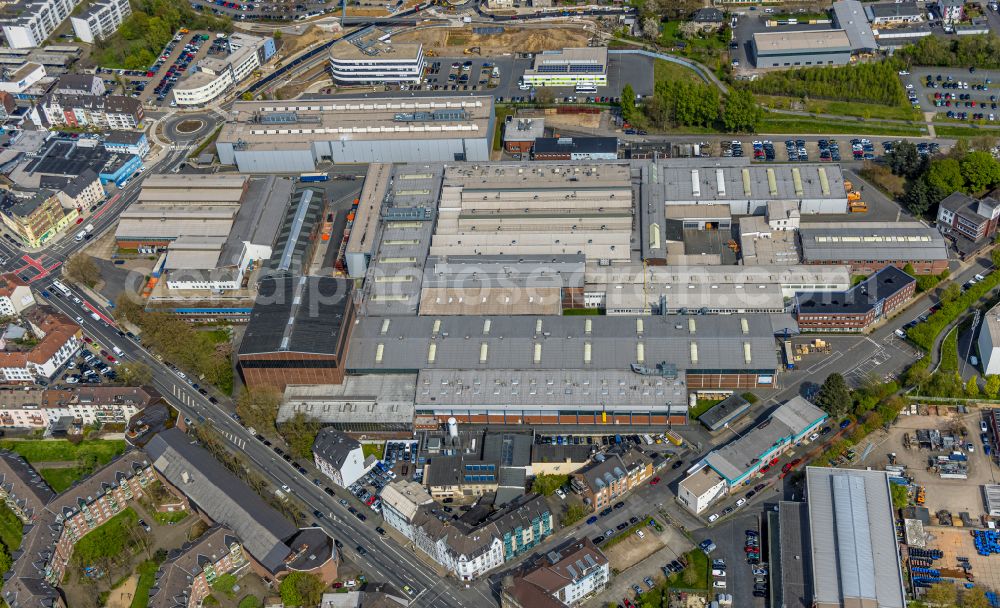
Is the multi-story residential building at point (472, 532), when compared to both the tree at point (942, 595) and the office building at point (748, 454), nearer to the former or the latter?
the office building at point (748, 454)

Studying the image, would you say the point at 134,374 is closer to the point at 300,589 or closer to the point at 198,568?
the point at 198,568

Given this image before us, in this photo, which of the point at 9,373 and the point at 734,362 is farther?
the point at 9,373

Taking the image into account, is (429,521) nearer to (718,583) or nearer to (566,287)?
(718,583)

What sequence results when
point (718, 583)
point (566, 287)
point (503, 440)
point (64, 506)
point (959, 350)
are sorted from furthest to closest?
1. point (566, 287)
2. point (959, 350)
3. point (503, 440)
4. point (64, 506)
5. point (718, 583)

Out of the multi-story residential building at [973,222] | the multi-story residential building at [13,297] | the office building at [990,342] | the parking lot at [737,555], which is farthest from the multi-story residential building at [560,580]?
the multi-story residential building at [13,297]

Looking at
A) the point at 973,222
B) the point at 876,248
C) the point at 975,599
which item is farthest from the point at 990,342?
the point at 975,599

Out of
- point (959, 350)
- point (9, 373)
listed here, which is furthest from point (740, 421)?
point (9, 373)

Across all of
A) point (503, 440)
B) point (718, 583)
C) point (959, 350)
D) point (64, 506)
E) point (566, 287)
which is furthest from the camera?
point (566, 287)

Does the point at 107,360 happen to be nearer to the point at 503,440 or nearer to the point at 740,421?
the point at 503,440
